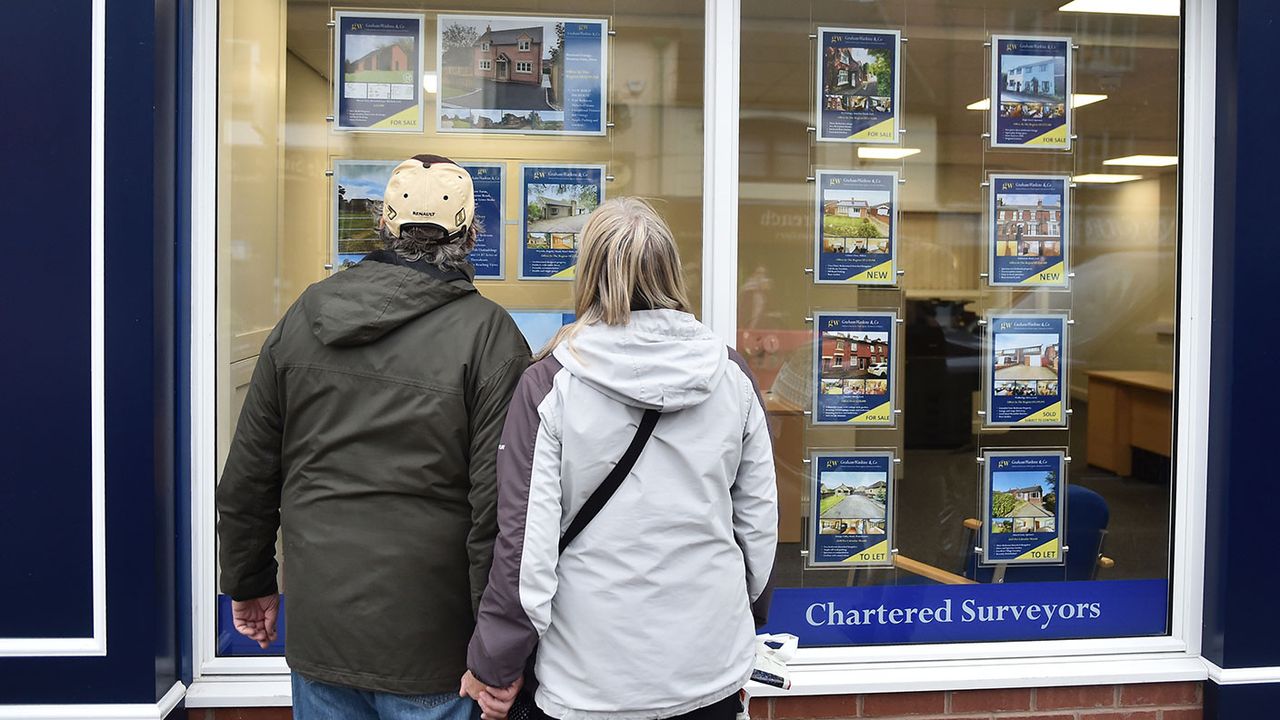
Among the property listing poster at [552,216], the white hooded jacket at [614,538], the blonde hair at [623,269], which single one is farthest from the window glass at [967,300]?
the white hooded jacket at [614,538]

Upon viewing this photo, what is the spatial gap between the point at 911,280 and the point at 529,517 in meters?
1.95

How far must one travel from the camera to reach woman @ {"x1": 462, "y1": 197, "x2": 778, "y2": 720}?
2.24 metres

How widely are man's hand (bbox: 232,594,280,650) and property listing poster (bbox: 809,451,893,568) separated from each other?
1.77 metres

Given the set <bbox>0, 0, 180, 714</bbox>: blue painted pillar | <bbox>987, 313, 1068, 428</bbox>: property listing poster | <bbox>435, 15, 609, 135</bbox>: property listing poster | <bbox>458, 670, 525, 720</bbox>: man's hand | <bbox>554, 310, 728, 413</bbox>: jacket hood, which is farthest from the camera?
<bbox>987, 313, 1068, 428</bbox>: property listing poster

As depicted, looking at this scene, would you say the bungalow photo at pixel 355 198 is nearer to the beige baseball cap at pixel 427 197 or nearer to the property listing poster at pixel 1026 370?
the beige baseball cap at pixel 427 197

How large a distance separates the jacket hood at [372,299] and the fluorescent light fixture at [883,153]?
177 cm

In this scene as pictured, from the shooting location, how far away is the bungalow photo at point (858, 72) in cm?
367

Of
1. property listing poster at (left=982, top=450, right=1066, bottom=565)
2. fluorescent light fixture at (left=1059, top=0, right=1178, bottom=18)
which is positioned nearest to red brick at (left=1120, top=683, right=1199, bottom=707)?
property listing poster at (left=982, top=450, right=1066, bottom=565)

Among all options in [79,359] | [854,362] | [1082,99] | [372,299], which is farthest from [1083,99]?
[79,359]

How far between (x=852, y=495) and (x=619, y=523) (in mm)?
1670

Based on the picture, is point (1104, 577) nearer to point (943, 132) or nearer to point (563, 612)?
point (943, 132)

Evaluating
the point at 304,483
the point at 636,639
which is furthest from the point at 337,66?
the point at 636,639

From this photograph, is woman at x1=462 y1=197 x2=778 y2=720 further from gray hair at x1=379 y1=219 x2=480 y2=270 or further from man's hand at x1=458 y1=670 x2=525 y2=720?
gray hair at x1=379 y1=219 x2=480 y2=270

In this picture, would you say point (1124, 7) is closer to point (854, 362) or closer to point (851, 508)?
point (854, 362)
